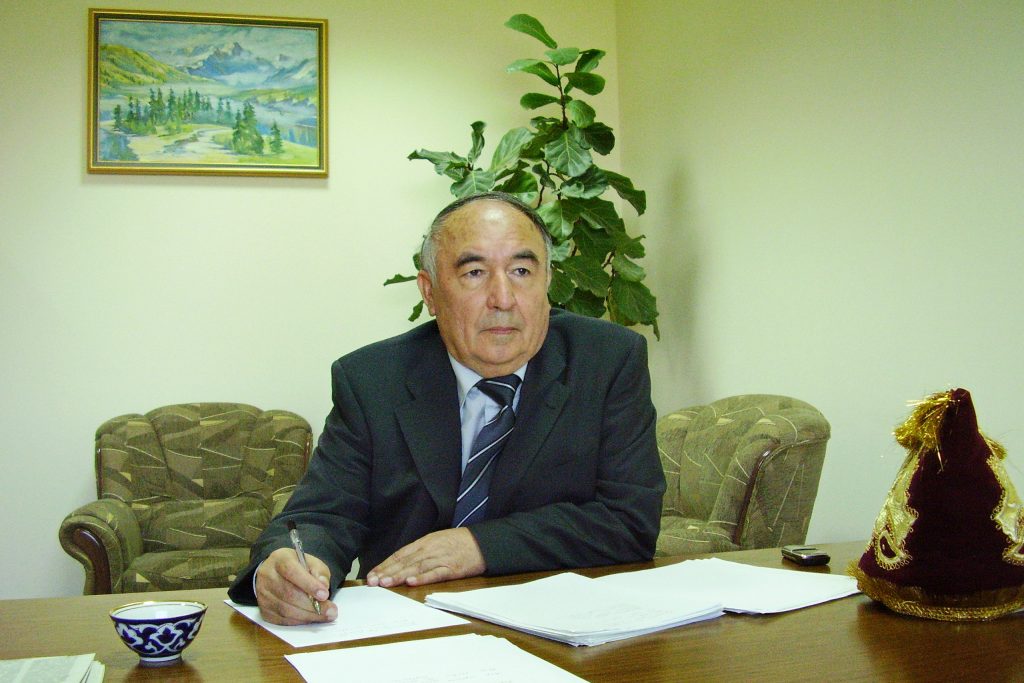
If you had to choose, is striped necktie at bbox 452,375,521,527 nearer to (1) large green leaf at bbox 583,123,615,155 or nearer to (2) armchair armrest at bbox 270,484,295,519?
(2) armchair armrest at bbox 270,484,295,519

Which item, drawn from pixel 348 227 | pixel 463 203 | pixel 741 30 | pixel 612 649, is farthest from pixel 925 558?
pixel 348 227

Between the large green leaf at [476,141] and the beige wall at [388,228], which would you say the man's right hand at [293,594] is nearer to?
the beige wall at [388,228]

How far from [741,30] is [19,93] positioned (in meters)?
3.43

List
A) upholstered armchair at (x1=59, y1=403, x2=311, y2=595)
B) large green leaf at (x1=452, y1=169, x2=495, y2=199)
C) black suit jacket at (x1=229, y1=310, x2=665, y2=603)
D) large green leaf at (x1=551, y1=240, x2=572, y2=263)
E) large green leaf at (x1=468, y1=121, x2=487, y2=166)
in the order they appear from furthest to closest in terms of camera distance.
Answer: large green leaf at (x1=468, y1=121, x2=487, y2=166)
large green leaf at (x1=452, y1=169, x2=495, y2=199)
large green leaf at (x1=551, y1=240, x2=572, y2=263)
upholstered armchair at (x1=59, y1=403, x2=311, y2=595)
black suit jacket at (x1=229, y1=310, x2=665, y2=603)

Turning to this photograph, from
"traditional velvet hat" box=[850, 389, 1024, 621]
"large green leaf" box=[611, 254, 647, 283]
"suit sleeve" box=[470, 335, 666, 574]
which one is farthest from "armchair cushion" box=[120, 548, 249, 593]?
"traditional velvet hat" box=[850, 389, 1024, 621]

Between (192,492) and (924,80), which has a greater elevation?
(924,80)

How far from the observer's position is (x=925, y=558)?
1.13m

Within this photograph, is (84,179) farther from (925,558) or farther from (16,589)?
(925,558)

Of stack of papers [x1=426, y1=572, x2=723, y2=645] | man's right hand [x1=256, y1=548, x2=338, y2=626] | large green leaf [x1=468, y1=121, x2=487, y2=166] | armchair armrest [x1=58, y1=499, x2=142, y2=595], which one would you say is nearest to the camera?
stack of papers [x1=426, y1=572, x2=723, y2=645]

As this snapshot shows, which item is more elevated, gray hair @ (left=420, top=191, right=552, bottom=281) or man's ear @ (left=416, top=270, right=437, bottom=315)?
gray hair @ (left=420, top=191, right=552, bottom=281)

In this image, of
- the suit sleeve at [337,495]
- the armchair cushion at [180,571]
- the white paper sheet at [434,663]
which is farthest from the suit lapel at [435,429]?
the armchair cushion at [180,571]

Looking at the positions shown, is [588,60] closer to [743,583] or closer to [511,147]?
[511,147]

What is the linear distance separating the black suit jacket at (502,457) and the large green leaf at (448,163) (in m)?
2.34

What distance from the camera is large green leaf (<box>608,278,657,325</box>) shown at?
163 inches
